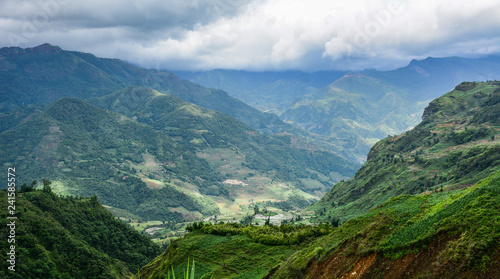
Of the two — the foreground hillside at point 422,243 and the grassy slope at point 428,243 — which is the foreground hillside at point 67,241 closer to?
the foreground hillside at point 422,243

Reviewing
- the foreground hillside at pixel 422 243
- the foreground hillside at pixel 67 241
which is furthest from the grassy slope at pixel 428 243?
the foreground hillside at pixel 67 241

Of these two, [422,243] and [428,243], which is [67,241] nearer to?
[422,243]

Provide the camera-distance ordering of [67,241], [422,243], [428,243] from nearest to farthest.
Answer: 1. [428,243]
2. [422,243]
3. [67,241]

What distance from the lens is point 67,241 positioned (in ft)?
411

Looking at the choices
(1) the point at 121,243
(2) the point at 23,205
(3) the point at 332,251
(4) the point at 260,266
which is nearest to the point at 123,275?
(1) the point at 121,243

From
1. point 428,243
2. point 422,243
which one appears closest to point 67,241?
point 422,243

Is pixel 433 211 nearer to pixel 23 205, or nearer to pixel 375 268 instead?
pixel 375 268

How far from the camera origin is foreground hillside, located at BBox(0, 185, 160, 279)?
109 meters

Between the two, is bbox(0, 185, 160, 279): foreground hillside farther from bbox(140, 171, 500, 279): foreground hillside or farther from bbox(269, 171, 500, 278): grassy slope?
A: bbox(269, 171, 500, 278): grassy slope

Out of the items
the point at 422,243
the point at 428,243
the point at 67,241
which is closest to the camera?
the point at 428,243

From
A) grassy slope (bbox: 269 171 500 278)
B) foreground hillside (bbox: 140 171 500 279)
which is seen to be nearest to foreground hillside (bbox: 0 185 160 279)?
foreground hillside (bbox: 140 171 500 279)

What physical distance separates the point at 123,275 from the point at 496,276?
137252 millimetres

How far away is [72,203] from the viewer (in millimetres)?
162375

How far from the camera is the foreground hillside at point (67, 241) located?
10944 centimetres
